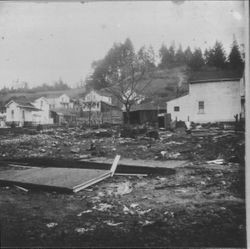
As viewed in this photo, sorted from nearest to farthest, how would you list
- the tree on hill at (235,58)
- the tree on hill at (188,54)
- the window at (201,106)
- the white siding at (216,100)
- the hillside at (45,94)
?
the tree on hill at (235,58) < the white siding at (216,100) < the tree on hill at (188,54) < the hillside at (45,94) < the window at (201,106)

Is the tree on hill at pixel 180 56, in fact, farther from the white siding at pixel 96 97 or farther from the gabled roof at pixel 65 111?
the gabled roof at pixel 65 111

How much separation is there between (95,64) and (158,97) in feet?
5.54

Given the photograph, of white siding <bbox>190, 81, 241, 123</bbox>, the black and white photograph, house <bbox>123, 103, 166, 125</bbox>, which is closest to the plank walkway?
the black and white photograph

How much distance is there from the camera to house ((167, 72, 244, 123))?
3.87 metres

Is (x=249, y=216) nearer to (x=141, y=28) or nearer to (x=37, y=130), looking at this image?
(x=141, y=28)

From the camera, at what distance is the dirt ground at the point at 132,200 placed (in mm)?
3117

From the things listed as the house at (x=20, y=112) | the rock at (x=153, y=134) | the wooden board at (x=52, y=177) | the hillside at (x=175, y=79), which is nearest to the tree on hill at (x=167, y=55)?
the hillside at (x=175, y=79)

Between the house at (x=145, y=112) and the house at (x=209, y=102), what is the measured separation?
0.73 feet

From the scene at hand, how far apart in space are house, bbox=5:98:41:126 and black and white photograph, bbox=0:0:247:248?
0.08 feet

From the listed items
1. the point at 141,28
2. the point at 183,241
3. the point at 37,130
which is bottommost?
the point at 183,241

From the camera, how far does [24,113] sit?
4906mm

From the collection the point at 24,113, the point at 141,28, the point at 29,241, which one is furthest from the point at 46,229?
the point at 141,28

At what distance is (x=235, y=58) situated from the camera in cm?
369

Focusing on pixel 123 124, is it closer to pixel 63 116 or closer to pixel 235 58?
pixel 63 116
